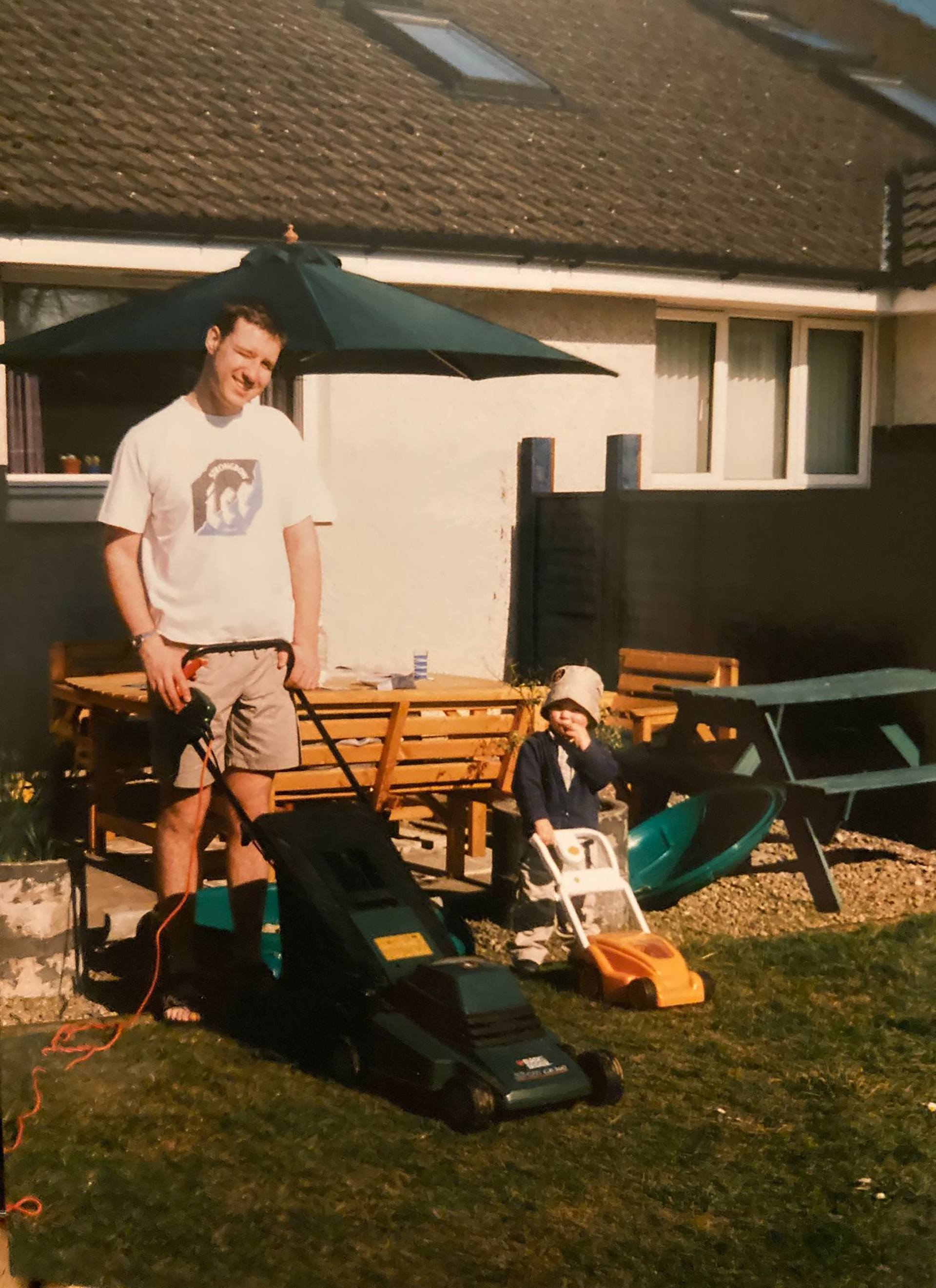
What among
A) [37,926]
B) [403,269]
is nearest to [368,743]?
[37,926]

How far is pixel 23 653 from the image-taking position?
500 centimetres

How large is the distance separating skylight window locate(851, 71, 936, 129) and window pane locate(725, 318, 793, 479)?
132cm


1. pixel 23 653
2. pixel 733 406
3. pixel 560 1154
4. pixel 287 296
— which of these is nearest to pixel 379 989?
pixel 560 1154

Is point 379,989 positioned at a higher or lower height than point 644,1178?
higher

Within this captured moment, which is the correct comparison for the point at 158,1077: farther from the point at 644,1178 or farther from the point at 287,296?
the point at 287,296

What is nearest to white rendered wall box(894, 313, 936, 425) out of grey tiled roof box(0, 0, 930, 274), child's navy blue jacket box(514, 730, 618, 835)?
grey tiled roof box(0, 0, 930, 274)

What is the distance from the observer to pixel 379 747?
5.53m

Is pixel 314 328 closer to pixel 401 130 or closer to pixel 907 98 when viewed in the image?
pixel 401 130

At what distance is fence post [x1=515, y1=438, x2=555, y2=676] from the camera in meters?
5.16

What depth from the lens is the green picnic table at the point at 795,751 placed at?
515cm

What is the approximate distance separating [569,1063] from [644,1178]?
0.40 m

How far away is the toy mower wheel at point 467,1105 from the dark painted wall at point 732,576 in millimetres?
1579

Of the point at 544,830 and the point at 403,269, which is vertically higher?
the point at 403,269

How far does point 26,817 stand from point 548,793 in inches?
69.1
